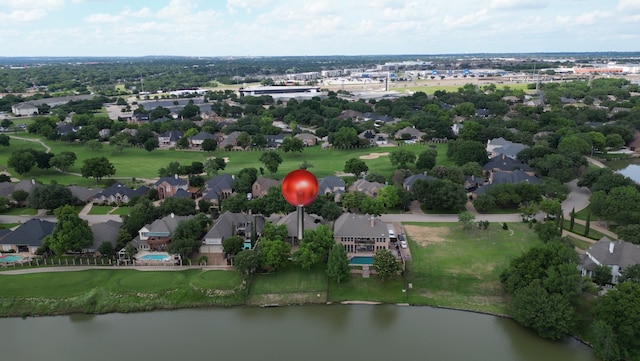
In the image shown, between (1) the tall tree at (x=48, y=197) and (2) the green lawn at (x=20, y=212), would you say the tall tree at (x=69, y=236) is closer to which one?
(1) the tall tree at (x=48, y=197)

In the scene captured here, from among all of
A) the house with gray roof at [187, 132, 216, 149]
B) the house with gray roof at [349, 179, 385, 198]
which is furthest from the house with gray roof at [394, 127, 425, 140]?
the house with gray roof at [187, 132, 216, 149]

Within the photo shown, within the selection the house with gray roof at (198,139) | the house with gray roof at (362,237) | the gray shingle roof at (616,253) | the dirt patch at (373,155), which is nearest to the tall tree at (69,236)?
the house with gray roof at (362,237)

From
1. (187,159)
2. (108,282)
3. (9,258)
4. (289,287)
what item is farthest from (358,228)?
(187,159)

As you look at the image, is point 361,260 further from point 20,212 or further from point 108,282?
point 20,212

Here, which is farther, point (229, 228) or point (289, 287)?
point (229, 228)

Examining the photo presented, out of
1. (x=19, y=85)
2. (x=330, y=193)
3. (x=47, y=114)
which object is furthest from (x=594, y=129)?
(x=19, y=85)

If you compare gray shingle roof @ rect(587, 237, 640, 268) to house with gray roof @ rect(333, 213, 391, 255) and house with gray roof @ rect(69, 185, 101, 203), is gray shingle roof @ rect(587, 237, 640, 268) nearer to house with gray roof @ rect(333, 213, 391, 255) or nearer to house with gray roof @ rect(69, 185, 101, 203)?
house with gray roof @ rect(333, 213, 391, 255)
